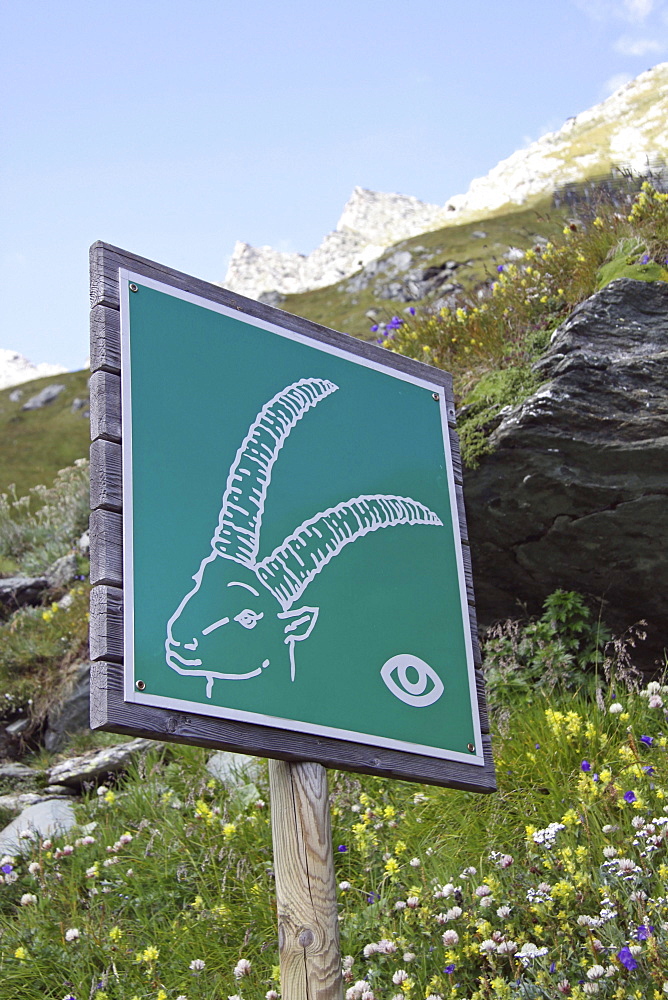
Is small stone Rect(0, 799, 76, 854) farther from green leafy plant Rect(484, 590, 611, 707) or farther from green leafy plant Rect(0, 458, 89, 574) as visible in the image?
green leafy plant Rect(0, 458, 89, 574)

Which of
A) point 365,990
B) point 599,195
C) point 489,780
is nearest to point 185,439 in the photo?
point 489,780

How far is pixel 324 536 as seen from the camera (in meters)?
2.68

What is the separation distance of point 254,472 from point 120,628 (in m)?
0.64

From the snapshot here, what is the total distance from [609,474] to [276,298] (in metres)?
47.5

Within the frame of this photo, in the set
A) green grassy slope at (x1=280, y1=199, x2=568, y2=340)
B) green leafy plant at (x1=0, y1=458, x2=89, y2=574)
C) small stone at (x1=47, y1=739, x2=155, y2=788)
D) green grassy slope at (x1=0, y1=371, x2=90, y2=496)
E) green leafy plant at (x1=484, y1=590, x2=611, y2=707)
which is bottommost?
small stone at (x1=47, y1=739, x2=155, y2=788)

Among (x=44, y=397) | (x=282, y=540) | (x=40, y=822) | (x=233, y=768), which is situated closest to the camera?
(x=282, y=540)

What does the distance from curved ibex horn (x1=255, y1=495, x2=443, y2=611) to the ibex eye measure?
95 millimetres

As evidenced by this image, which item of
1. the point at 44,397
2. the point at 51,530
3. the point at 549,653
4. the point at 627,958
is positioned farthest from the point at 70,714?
the point at 44,397

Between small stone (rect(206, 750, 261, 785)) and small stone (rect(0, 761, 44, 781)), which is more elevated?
small stone (rect(0, 761, 44, 781))

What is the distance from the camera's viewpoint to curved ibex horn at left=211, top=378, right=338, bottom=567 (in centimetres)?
248

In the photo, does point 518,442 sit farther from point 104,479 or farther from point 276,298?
point 276,298

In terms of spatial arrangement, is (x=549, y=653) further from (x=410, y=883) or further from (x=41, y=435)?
(x=41, y=435)

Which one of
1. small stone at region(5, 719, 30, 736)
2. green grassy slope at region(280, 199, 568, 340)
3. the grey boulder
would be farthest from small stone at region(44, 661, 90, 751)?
green grassy slope at region(280, 199, 568, 340)

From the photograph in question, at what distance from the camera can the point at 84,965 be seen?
153 inches
